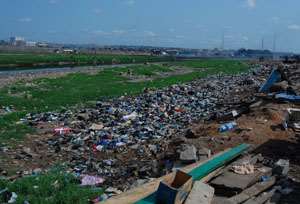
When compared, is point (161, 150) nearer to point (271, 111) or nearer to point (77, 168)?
point (77, 168)

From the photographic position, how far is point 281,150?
31.0 feet

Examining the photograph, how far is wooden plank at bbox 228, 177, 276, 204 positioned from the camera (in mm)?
6512

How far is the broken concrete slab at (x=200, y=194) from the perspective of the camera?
5.93 metres

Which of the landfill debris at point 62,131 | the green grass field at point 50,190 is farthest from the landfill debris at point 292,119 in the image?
the landfill debris at point 62,131

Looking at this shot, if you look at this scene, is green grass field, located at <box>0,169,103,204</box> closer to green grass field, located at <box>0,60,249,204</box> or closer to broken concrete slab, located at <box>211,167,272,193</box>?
green grass field, located at <box>0,60,249,204</box>

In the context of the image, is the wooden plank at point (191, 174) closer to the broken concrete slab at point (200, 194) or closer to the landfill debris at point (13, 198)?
the broken concrete slab at point (200, 194)

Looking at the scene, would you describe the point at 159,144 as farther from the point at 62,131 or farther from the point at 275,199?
the point at 275,199

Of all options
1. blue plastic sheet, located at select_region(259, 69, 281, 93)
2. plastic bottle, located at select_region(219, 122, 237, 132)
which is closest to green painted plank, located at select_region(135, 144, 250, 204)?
plastic bottle, located at select_region(219, 122, 237, 132)

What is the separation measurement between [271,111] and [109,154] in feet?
16.0

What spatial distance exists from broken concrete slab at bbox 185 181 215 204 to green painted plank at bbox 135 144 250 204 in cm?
45

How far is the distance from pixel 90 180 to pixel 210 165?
2368 millimetres

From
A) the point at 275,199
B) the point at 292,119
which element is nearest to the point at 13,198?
the point at 275,199

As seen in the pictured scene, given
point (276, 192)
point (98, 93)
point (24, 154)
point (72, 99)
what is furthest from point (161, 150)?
point (98, 93)

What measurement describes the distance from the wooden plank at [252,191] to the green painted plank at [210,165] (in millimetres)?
690
